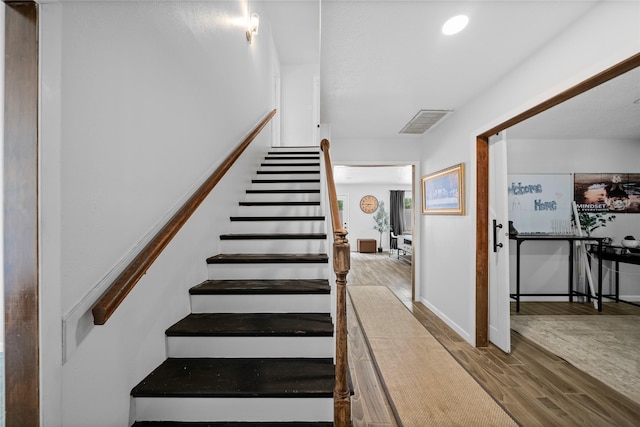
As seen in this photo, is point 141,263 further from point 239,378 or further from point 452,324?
point 452,324

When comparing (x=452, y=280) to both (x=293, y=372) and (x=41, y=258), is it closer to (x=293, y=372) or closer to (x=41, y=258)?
(x=293, y=372)

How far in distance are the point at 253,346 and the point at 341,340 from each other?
1.89 feet

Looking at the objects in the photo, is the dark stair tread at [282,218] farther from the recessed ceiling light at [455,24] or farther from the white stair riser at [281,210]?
the recessed ceiling light at [455,24]

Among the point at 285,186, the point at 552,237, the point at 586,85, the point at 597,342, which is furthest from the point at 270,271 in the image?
the point at 552,237

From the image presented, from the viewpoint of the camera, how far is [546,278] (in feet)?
15.0

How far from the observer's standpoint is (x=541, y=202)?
455cm

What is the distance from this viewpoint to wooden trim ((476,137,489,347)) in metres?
2.98

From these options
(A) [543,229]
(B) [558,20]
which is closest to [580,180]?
(A) [543,229]

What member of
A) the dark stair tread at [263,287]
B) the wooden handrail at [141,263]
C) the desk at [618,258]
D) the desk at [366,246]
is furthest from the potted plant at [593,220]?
the desk at [366,246]

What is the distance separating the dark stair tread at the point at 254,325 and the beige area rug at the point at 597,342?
7.72ft

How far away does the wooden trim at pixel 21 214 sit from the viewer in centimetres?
83

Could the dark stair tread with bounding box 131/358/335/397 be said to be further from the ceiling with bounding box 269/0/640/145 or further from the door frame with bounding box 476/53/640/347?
the door frame with bounding box 476/53/640/347

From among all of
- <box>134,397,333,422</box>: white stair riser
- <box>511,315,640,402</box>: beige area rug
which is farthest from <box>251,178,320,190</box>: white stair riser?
<box>511,315,640,402</box>: beige area rug

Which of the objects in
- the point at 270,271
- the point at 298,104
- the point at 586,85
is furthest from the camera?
the point at 298,104
